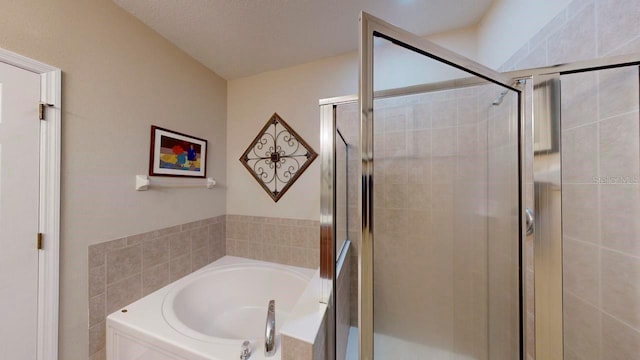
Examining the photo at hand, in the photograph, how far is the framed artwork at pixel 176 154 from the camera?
1.54 metres

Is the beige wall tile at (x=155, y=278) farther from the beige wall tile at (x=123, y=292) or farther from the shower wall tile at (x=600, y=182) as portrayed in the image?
the shower wall tile at (x=600, y=182)

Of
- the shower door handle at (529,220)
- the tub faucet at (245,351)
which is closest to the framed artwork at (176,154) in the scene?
the tub faucet at (245,351)

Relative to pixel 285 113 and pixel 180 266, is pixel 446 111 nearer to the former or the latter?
pixel 285 113

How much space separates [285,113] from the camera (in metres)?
2.00

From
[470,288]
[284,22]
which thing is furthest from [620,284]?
[284,22]

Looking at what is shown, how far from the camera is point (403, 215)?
91cm

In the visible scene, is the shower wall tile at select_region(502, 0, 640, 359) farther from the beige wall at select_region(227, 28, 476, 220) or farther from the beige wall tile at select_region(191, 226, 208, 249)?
the beige wall tile at select_region(191, 226, 208, 249)

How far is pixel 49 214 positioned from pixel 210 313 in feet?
4.06

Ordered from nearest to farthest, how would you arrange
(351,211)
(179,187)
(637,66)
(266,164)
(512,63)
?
(637,66)
(512,63)
(351,211)
(179,187)
(266,164)

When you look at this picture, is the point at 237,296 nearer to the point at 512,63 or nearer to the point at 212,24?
the point at 212,24

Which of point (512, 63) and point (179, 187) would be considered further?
point (179, 187)

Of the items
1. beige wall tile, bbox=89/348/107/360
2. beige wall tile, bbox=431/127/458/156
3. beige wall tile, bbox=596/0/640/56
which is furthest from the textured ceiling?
beige wall tile, bbox=89/348/107/360

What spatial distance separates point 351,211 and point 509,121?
0.81 meters

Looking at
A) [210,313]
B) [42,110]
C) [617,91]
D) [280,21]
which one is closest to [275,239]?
[210,313]
